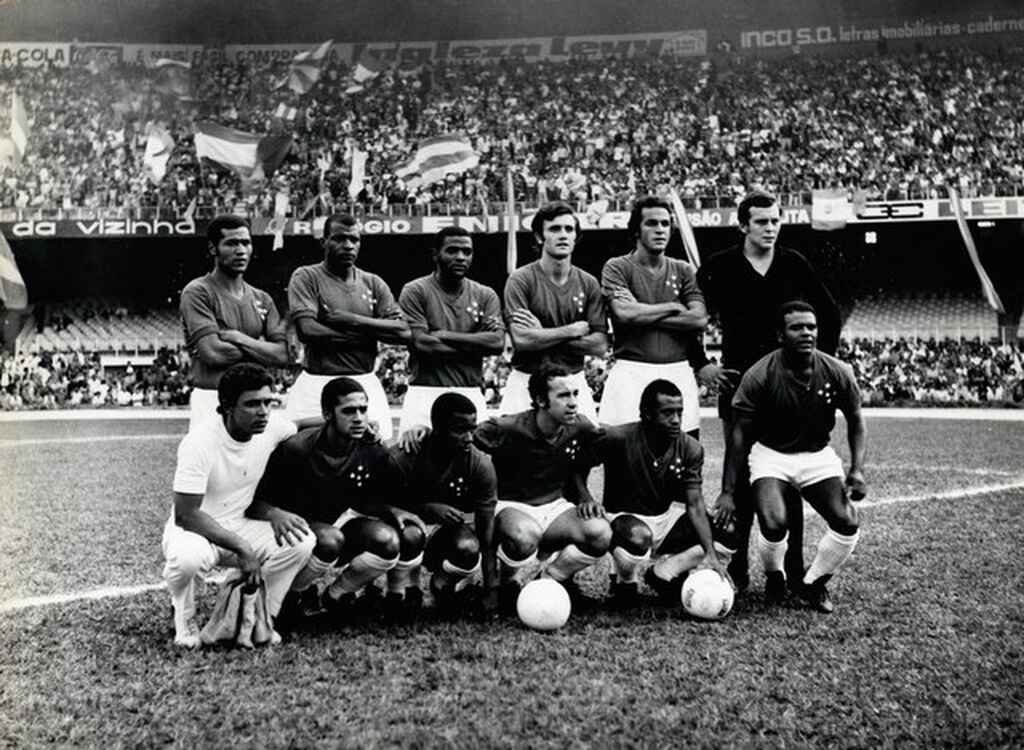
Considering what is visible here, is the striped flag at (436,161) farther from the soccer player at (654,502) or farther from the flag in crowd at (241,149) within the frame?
the soccer player at (654,502)

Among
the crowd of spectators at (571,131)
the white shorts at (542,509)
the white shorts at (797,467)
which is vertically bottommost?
the white shorts at (542,509)

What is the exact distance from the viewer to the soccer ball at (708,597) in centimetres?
446

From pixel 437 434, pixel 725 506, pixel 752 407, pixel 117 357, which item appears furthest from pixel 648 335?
pixel 117 357

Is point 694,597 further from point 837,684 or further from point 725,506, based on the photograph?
point 837,684

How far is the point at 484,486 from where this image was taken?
466 centimetres

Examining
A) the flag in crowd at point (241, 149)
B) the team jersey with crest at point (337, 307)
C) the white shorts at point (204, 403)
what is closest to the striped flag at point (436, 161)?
the flag in crowd at point (241, 149)

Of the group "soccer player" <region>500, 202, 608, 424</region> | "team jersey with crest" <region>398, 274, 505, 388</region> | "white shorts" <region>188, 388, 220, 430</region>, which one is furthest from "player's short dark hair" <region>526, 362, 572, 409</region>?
"white shorts" <region>188, 388, 220, 430</region>

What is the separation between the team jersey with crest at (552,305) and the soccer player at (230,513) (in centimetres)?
148

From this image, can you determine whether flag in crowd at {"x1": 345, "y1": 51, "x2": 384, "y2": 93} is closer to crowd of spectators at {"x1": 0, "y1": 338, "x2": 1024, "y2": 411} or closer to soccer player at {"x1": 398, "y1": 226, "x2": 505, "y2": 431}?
crowd of spectators at {"x1": 0, "y1": 338, "x2": 1024, "y2": 411}

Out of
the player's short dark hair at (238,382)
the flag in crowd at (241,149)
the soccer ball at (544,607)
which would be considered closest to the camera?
the player's short dark hair at (238,382)

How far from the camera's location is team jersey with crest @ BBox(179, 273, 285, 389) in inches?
188

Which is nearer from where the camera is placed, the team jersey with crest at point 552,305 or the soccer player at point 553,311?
the soccer player at point 553,311

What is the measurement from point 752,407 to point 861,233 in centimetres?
2319

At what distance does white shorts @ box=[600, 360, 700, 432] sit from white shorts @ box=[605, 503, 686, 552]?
534mm
